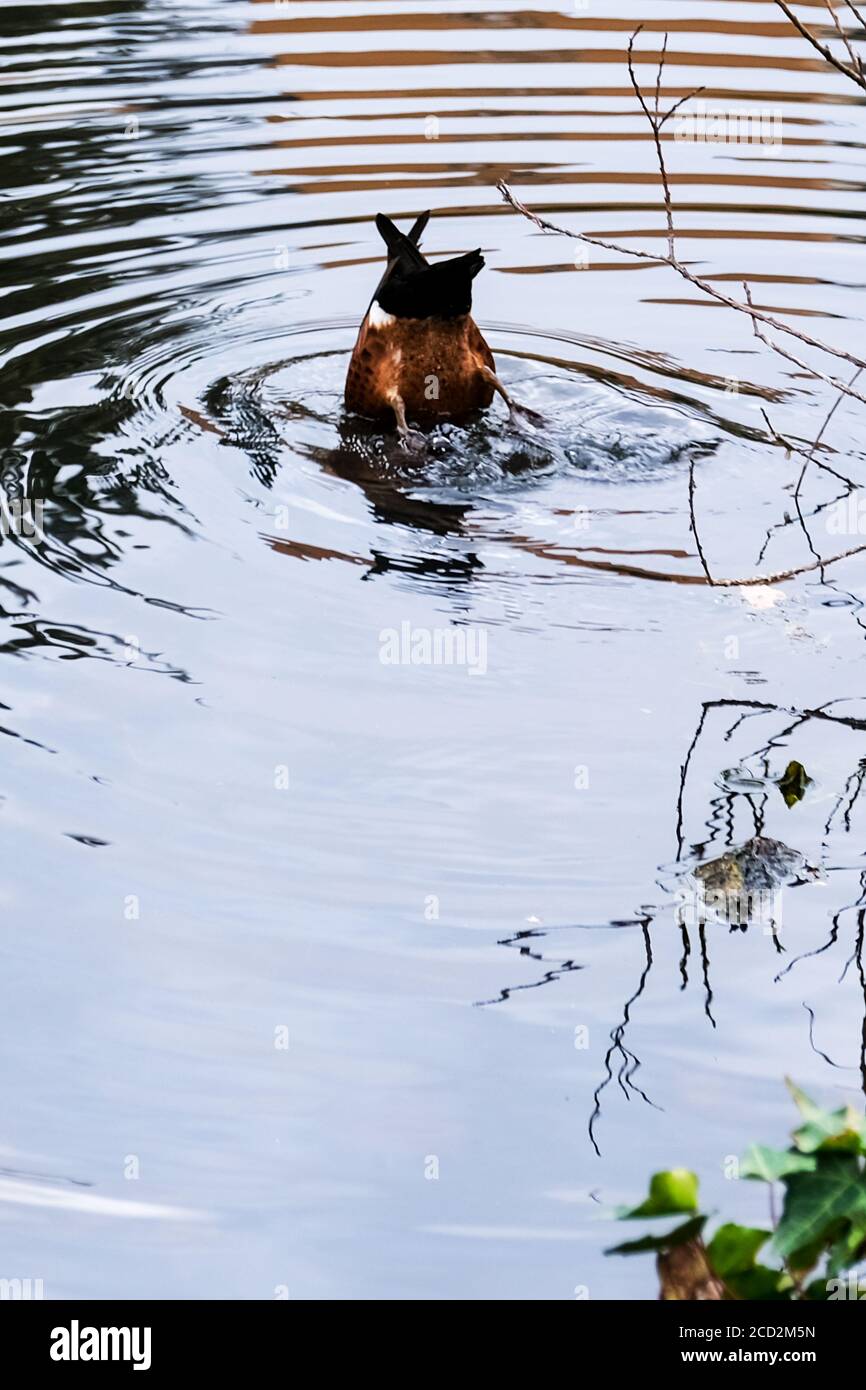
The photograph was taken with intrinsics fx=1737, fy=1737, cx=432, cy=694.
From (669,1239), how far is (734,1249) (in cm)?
8

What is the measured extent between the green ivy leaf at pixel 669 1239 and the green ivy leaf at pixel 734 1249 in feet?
0.10

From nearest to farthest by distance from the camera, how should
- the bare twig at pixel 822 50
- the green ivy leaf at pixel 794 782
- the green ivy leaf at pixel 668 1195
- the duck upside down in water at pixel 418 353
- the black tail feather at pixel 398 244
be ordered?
the green ivy leaf at pixel 668 1195, the bare twig at pixel 822 50, the green ivy leaf at pixel 794 782, the duck upside down in water at pixel 418 353, the black tail feather at pixel 398 244

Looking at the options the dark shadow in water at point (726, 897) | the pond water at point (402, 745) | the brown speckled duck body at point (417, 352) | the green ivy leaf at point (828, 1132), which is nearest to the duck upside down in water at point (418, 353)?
the brown speckled duck body at point (417, 352)

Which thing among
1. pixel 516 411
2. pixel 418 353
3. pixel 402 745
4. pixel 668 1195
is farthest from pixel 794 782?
pixel 418 353

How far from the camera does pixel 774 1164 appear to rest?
1812 millimetres

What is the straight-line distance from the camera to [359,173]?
10273 mm

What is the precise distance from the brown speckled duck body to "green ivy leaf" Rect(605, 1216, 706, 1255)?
17.6 ft

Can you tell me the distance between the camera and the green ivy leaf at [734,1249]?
186 cm

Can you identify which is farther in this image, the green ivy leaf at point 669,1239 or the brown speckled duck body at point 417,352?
the brown speckled duck body at point 417,352

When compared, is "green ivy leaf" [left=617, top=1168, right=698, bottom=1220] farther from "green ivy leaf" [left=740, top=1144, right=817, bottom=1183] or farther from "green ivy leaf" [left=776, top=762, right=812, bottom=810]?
"green ivy leaf" [left=776, top=762, right=812, bottom=810]

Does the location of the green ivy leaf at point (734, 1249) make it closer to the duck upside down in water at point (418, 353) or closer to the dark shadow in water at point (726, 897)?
the dark shadow in water at point (726, 897)

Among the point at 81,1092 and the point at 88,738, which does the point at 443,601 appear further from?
the point at 81,1092

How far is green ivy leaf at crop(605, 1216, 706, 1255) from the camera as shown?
1834 millimetres

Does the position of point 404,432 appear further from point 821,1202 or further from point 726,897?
point 821,1202
